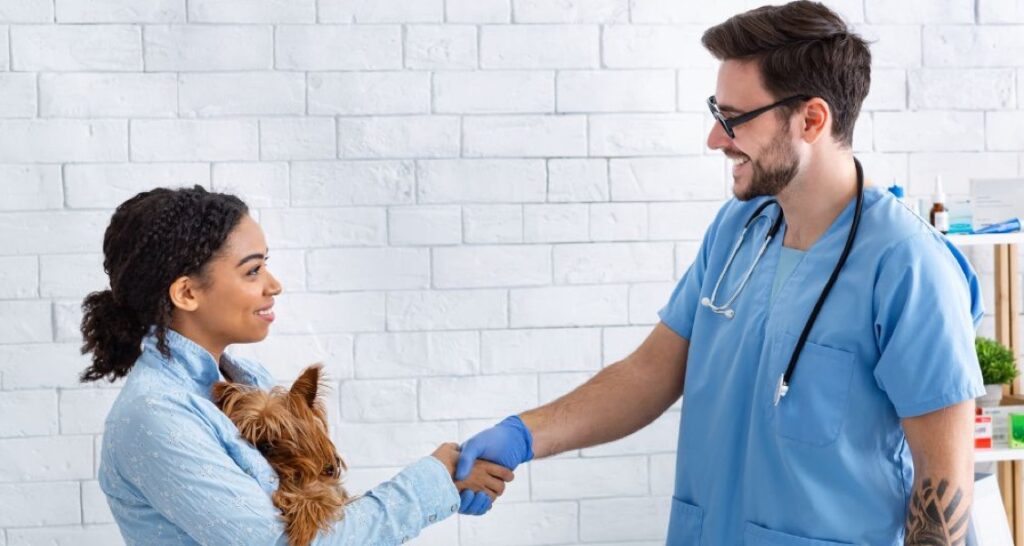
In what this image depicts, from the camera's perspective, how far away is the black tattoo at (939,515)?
1.62 m

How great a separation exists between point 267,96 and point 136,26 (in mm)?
350

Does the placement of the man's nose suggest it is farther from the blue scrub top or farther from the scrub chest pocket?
the scrub chest pocket

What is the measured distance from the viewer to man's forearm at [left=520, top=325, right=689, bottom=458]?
2.15 meters

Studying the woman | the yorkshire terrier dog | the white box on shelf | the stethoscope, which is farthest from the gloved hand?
the white box on shelf

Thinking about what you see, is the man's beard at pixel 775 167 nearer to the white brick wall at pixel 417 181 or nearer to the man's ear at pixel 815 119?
the man's ear at pixel 815 119

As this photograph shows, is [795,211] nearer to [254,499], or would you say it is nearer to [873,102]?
[254,499]

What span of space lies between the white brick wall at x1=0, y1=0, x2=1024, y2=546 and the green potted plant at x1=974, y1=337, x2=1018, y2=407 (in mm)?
525

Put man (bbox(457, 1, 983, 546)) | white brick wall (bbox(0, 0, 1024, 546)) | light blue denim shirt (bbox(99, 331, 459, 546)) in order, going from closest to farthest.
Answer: light blue denim shirt (bbox(99, 331, 459, 546)) → man (bbox(457, 1, 983, 546)) → white brick wall (bbox(0, 0, 1024, 546))

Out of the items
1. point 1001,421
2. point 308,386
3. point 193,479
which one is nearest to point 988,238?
point 1001,421

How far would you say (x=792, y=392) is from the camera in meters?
1.76

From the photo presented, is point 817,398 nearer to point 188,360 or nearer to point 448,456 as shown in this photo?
point 448,456

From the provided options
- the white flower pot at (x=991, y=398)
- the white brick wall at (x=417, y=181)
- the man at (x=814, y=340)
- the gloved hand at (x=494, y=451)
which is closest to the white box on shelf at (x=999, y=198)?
Answer: the white brick wall at (x=417, y=181)

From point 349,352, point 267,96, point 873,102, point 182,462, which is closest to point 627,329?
point 349,352

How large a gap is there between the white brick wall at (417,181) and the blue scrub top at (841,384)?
40.8 inches
